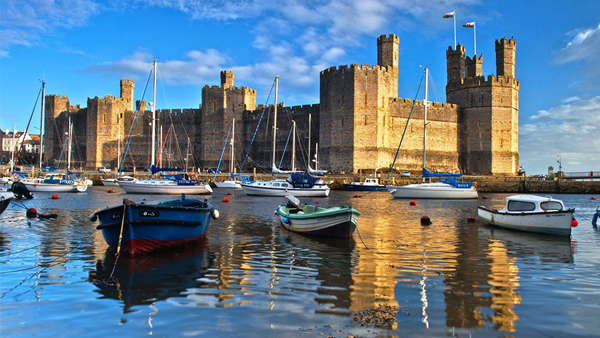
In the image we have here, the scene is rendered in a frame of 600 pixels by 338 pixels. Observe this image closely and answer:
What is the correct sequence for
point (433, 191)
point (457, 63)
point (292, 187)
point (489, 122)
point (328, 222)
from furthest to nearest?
1. point (457, 63)
2. point (489, 122)
3. point (292, 187)
4. point (433, 191)
5. point (328, 222)

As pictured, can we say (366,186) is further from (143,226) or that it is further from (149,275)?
(149,275)

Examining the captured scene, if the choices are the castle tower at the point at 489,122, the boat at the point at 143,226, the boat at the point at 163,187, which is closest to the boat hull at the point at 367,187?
the boat at the point at 163,187

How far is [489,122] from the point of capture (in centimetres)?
4650

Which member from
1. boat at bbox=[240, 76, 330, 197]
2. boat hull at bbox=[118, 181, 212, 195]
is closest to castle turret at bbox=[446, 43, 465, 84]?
boat at bbox=[240, 76, 330, 197]

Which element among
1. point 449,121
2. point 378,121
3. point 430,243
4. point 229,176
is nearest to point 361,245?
point 430,243

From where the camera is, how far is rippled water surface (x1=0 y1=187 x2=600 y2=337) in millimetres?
5434

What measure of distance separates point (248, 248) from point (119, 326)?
544 cm

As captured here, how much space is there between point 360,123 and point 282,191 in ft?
46.0

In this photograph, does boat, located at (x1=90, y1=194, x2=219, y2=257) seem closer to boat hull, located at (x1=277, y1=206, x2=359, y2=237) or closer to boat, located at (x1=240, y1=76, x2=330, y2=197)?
boat hull, located at (x1=277, y1=206, x2=359, y2=237)

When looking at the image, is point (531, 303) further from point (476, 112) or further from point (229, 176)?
point (476, 112)

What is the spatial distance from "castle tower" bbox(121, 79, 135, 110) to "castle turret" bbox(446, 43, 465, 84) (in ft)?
122

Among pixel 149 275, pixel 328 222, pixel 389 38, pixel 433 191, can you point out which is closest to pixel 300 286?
pixel 149 275

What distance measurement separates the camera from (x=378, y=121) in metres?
42.8

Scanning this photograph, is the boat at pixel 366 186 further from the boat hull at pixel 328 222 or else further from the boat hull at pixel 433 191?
the boat hull at pixel 328 222
